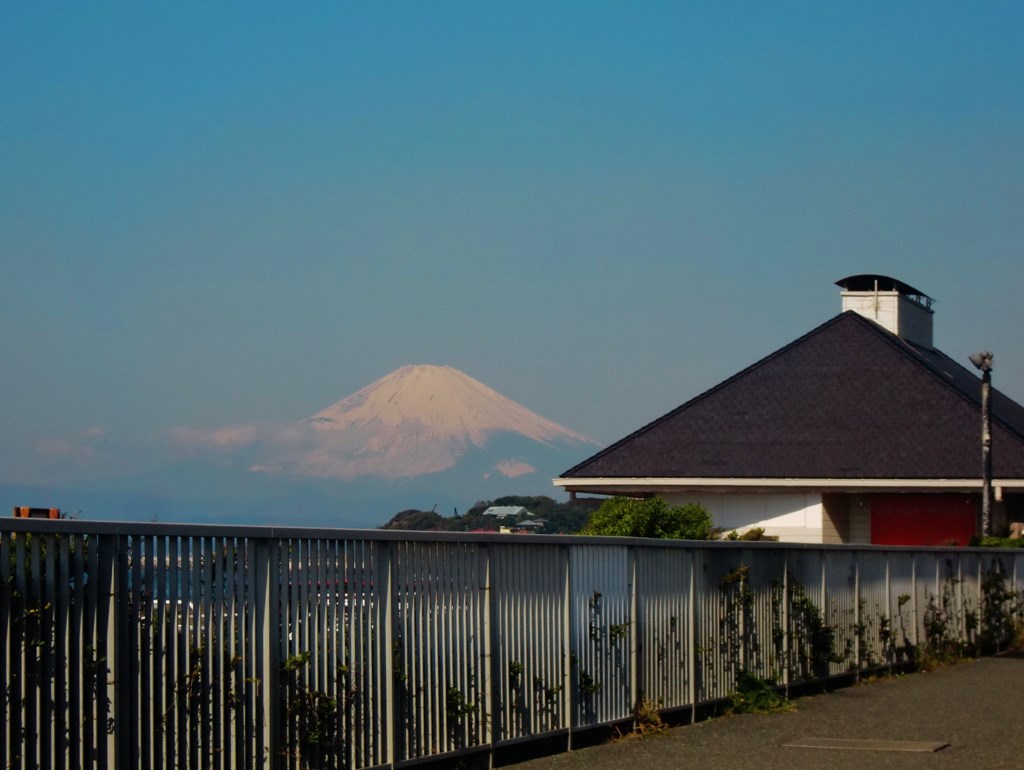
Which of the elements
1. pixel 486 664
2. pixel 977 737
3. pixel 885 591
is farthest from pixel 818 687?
pixel 486 664

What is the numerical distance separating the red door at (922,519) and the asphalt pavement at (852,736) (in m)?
31.1

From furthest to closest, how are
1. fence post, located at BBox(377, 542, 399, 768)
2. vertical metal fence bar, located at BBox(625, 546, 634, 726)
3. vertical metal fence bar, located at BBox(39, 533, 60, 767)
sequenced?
vertical metal fence bar, located at BBox(625, 546, 634, 726) → fence post, located at BBox(377, 542, 399, 768) → vertical metal fence bar, located at BBox(39, 533, 60, 767)

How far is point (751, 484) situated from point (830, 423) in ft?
13.2

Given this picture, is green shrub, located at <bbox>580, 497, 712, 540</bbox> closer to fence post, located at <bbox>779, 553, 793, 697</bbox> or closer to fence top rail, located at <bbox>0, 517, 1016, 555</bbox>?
fence post, located at <bbox>779, 553, 793, 697</bbox>

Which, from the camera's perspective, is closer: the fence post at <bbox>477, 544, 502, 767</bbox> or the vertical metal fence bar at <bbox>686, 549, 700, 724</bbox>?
the fence post at <bbox>477, 544, 502, 767</bbox>

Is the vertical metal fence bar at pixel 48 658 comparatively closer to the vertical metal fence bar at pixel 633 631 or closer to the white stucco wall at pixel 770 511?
the vertical metal fence bar at pixel 633 631

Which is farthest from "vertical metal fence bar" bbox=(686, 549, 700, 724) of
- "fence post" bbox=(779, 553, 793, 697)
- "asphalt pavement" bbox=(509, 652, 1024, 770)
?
"fence post" bbox=(779, 553, 793, 697)

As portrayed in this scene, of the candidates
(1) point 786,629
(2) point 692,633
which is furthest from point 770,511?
(2) point 692,633

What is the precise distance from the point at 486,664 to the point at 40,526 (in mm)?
4534

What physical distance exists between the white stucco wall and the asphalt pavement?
3246 centimetres

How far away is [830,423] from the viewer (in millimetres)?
52906

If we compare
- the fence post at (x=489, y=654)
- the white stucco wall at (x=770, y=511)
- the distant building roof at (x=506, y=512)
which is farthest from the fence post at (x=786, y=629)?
the distant building roof at (x=506, y=512)

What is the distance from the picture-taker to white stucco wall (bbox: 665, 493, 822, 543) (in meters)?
50.6

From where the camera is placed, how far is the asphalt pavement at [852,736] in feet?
38.6
